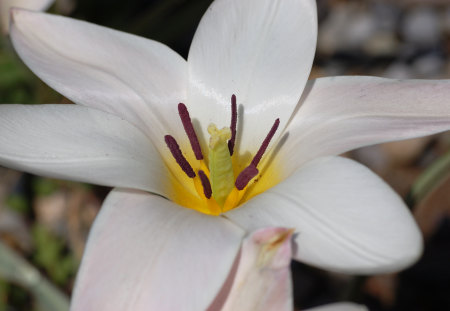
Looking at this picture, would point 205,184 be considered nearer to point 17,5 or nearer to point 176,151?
point 176,151

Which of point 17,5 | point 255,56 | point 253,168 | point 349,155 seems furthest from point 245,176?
point 349,155

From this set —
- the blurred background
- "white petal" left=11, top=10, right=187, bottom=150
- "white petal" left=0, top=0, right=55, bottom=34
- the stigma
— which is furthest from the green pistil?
"white petal" left=0, top=0, right=55, bottom=34

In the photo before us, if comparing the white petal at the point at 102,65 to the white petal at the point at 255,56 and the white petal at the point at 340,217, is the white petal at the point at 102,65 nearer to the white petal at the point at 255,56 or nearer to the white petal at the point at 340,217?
the white petal at the point at 255,56

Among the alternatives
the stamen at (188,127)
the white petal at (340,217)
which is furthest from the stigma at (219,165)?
the white petal at (340,217)

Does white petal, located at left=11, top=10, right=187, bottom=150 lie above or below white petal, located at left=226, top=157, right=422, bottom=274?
above

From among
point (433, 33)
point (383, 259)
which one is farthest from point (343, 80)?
point (433, 33)

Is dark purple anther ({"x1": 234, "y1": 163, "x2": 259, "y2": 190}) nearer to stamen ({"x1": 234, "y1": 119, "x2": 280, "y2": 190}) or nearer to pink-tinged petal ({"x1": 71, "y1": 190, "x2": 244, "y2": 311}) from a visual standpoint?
stamen ({"x1": 234, "y1": 119, "x2": 280, "y2": 190})

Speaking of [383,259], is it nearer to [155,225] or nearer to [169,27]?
[155,225]
